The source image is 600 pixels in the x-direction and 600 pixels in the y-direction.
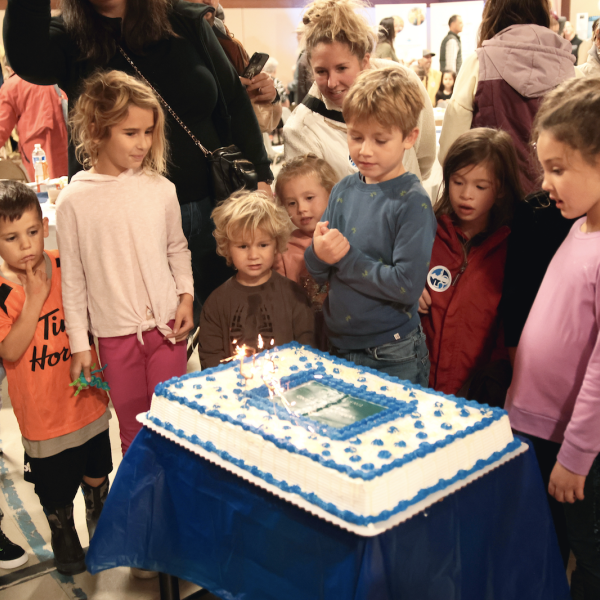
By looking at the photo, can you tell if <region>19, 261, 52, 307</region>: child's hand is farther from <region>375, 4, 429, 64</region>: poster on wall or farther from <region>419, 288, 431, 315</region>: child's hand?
<region>375, 4, 429, 64</region>: poster on wall

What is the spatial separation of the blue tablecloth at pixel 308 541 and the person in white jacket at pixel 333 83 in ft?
4.60

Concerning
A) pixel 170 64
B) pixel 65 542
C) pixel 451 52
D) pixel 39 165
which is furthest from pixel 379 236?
pixel 451 52

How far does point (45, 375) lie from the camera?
7.23 feet

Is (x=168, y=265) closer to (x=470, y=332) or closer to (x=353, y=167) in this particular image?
(x=353, y=167)

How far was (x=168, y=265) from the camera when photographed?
7.66 feet

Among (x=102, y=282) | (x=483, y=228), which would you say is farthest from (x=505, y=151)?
(x=102, y=282)

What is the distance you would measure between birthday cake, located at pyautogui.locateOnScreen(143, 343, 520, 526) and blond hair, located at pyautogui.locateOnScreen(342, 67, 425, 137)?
2.21ft

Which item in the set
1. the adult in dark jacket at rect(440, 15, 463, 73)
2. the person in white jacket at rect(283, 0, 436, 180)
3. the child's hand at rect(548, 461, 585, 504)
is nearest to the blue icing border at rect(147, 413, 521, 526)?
the child's hand at rect(548, 461, 585, 504)

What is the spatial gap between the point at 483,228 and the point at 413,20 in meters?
8.95

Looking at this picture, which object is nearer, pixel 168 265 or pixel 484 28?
pixel 168 265

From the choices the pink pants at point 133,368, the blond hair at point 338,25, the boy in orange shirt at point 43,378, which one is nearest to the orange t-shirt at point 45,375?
the boy in orange shirt at point 43,378

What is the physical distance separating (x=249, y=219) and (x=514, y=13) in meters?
1.58

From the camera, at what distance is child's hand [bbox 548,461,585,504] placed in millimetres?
1592

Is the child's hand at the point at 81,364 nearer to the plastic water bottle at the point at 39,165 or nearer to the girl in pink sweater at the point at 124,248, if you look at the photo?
the girl in pink sweater at the point at 124,248
